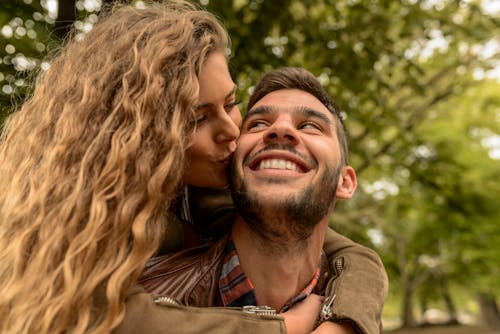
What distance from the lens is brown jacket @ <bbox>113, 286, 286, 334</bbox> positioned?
171 cm

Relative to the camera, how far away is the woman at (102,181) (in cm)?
167

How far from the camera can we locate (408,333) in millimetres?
18953

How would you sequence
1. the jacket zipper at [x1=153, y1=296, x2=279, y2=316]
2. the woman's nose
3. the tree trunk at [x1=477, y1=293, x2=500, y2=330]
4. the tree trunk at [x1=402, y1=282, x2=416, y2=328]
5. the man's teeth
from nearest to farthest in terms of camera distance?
the jacket zipper at [x1=153, y1=296, x2=279, y2=316] < the woman's nose < the man's teeth < the tree trunk at [x1=402, y1=282, x2=416, y2=328] < the tree trunk at [x1=477, y1=293, x2=500, y2=330]

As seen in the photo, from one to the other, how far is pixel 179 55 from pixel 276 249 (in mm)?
1007

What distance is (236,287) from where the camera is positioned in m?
2.32

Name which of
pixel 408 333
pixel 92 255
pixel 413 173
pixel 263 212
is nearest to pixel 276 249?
pixel 263 212

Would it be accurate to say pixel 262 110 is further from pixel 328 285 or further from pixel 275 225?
pixel 328 285

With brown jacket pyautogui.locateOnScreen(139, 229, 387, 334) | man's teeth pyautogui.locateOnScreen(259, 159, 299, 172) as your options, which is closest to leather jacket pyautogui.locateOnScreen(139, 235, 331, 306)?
brown jacket pyautogui.locateOnScreen(139, 229, 387, 334)

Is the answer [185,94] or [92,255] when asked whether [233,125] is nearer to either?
[185,94]

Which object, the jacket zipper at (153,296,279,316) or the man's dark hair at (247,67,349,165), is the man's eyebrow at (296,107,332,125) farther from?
the jacket zipper at (153,296,279,316)

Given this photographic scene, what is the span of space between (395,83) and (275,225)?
764 centimetres

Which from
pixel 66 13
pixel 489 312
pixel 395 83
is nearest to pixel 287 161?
pixel 66 13

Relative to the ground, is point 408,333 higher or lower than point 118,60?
lower

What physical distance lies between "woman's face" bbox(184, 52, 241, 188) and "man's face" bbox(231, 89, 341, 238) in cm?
15
